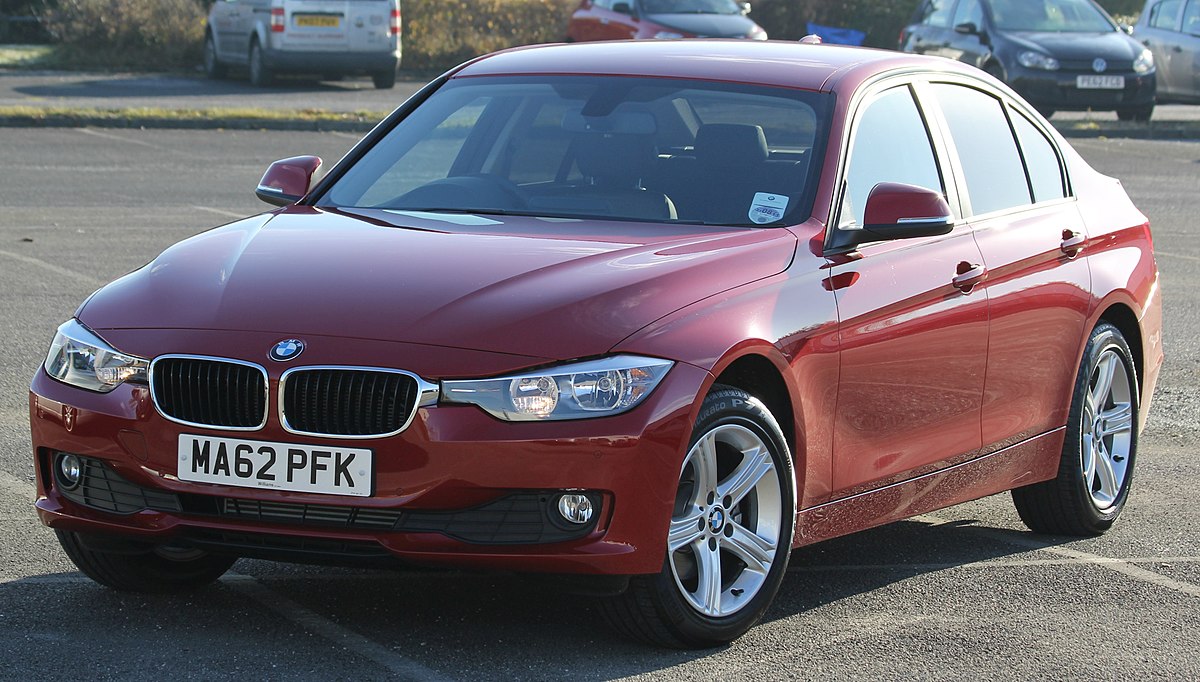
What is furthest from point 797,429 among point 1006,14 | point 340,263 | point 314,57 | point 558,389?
point 314,57

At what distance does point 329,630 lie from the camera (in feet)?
17.0

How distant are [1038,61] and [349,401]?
21.4m

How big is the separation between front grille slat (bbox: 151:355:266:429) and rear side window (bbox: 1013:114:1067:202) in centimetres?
328

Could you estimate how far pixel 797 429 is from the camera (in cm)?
538

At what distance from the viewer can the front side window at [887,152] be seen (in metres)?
6.03

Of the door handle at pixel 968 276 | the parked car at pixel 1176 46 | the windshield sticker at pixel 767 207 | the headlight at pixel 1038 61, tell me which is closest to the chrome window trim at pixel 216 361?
the windshield sticker at pixel 767 207

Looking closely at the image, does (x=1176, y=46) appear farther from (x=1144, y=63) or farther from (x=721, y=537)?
(x=721, y=537)

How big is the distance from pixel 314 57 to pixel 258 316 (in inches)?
917

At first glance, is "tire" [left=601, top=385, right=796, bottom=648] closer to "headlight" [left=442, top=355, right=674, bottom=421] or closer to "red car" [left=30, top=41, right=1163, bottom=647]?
"red car" [left=30, top=41, right=1163, bottom=647]

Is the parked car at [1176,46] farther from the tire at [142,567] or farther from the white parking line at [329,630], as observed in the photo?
the tire at [142,567]

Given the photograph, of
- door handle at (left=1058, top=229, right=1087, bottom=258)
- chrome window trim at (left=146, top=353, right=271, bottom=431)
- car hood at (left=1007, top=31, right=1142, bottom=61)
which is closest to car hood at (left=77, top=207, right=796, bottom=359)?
chrome window trim at (left=146, top=353, right=271, bottom=431)

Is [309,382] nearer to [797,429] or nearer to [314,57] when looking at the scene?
[797,429]

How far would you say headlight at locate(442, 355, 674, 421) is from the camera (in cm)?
470

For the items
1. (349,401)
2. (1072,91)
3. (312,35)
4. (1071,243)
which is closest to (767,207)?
(1071,243)
